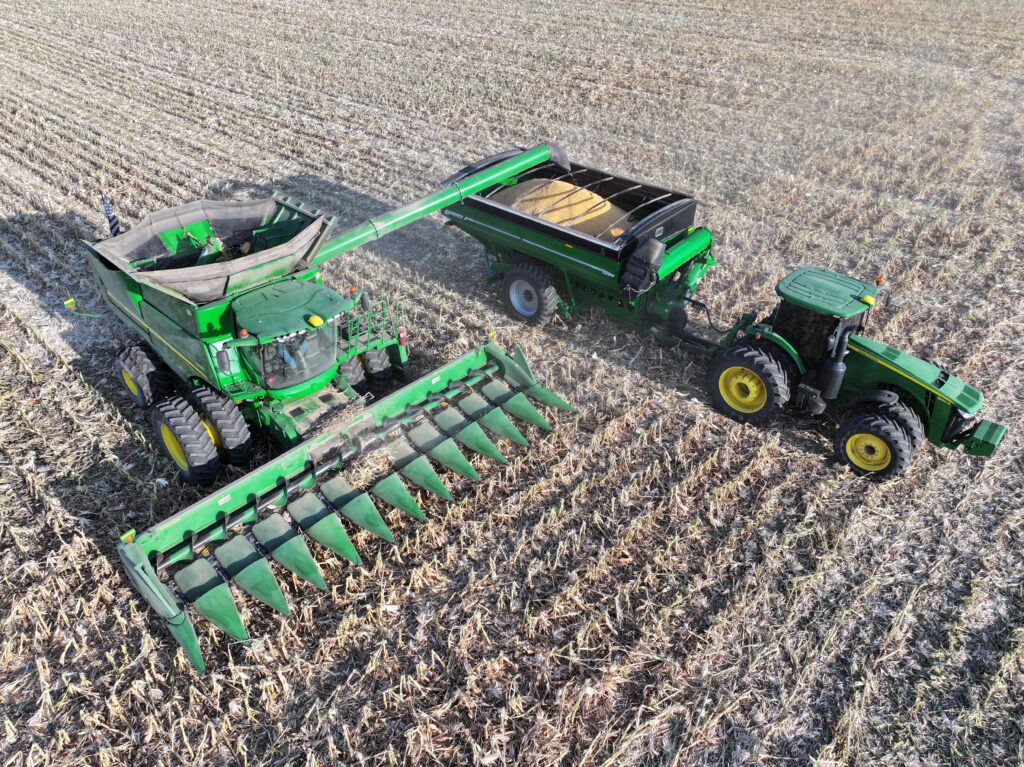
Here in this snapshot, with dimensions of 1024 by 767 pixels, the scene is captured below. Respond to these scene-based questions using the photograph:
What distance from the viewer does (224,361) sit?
6.61 metres

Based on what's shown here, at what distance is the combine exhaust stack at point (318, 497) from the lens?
18.2ft

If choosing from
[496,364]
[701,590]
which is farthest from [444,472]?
[701,590]

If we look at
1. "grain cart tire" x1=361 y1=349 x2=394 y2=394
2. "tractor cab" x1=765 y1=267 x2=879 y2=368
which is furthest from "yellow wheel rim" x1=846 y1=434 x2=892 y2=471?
"grain cart tire" x1=361 y1=349 x2=394 y2=394

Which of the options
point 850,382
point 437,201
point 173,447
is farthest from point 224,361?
point 850,382

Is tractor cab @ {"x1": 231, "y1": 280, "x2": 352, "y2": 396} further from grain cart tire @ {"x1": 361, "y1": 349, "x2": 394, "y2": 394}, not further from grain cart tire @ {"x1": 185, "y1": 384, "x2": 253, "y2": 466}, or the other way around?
grain cart tire @ {"x1": 361, "y1": 349, "x2": 394, "y2": 394}

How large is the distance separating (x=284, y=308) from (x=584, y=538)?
11.7 feet

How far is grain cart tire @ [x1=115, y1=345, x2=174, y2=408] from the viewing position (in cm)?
766

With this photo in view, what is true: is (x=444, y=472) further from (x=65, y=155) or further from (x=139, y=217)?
(x=65, y=155)

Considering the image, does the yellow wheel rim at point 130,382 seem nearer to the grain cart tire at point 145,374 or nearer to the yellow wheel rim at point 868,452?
the grain cart tire at point 145,374

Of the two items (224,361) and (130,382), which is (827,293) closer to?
(224,361)

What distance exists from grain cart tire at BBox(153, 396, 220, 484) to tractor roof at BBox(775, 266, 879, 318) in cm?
589

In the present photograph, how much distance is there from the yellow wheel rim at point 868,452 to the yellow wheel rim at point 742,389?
0.96 m

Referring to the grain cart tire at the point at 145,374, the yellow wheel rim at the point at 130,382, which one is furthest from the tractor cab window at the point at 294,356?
the yellow wheel rim at the point at 130,382

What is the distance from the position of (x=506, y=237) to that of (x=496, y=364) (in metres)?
2.17
